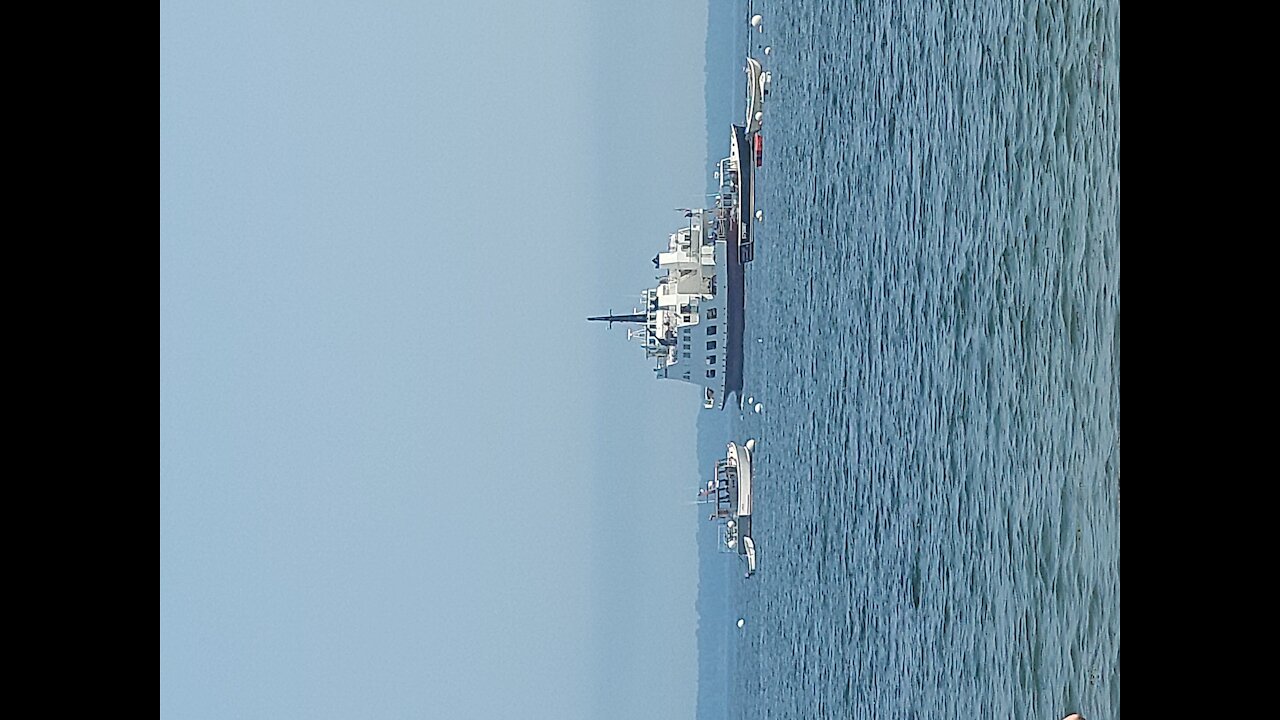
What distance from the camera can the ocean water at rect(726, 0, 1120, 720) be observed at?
2.70m

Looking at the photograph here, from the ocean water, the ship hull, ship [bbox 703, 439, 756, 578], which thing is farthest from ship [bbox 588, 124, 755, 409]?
→ the ocean water

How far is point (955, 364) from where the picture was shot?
4008mm

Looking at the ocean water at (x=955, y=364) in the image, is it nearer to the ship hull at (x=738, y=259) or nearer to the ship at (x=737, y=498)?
the ship at (x=737, y=498)

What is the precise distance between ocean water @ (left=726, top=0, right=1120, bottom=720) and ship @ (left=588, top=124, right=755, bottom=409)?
13.0ft

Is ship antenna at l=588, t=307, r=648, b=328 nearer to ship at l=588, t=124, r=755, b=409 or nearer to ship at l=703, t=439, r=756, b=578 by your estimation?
ship at l=588, t=124, r=755, b=409

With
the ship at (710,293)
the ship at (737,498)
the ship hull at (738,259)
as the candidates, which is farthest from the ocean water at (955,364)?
the ship at (710,293)

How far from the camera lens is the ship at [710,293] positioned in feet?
38.9

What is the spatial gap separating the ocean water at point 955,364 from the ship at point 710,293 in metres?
3.96

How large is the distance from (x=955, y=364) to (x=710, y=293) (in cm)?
909
